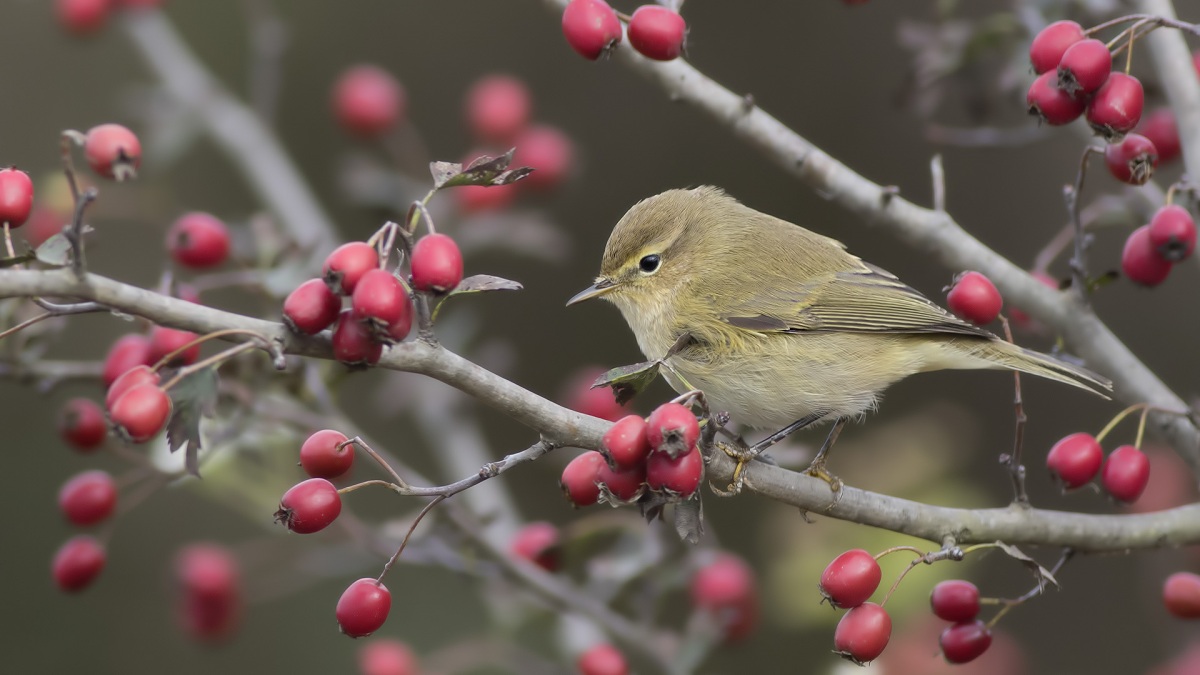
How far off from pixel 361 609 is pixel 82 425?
4.35 ft

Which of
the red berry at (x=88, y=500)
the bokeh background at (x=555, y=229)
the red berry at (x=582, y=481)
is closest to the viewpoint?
the red berry at (x=582, y=481)

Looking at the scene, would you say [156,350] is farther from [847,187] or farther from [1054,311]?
[1054,311]

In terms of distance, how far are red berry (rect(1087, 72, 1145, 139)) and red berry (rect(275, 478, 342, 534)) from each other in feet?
6.23

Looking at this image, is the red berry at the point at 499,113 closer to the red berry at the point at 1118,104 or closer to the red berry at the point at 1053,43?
the red berry at the point at 1053,43

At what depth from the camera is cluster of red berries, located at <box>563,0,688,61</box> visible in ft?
9.01

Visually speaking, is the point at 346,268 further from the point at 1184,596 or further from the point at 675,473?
the point at 1184,596

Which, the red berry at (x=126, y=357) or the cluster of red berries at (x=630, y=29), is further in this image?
the red berry at (x=126, y=357)

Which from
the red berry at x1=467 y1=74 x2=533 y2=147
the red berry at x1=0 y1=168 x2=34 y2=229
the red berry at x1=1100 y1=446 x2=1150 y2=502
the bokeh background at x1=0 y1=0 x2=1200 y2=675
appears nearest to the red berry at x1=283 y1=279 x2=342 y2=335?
the red berry at x1=0 y1=168 x2=34 y2=229

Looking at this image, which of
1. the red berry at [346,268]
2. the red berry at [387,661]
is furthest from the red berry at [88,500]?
the red berry at [346,268]

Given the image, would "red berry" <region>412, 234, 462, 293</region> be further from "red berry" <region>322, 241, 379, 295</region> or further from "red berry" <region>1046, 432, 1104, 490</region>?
"red berry" <region>1046, 432, 1104, 490</region>

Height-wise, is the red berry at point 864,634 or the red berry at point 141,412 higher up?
the red berry at point 141,412

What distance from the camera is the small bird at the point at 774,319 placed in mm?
3490

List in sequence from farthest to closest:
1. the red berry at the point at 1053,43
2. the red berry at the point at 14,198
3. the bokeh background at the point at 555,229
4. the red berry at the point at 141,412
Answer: the bokeh background at the point at 555,229 < the red berry at the point at 1053,43 < the red berry at the point at 14,198 < the red berry at the point at 141,412

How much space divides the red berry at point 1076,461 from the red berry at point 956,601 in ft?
1.17
